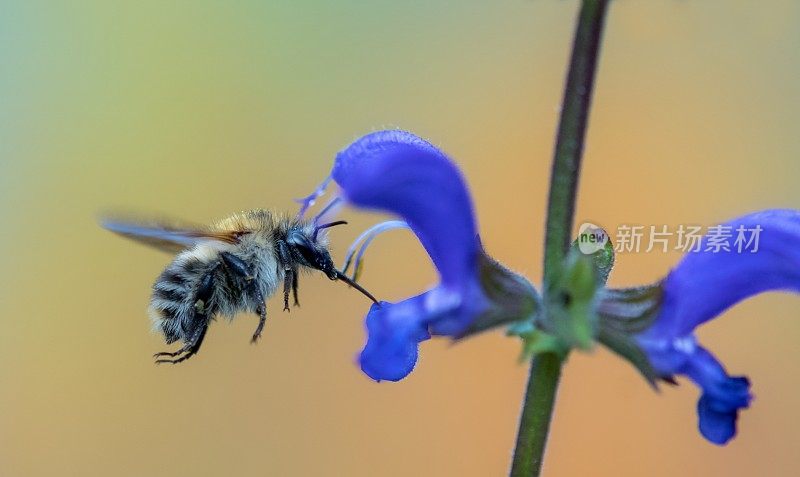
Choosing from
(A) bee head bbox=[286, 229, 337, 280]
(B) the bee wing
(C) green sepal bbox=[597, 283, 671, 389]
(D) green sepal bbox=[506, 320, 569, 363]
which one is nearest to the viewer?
(D) green sepal bbox=[506, 320, 569, 363]

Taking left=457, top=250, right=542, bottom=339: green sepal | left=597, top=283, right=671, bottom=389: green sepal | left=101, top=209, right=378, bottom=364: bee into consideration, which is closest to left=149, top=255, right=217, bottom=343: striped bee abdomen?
left=101, top=209, right=378, bottom=364: bee

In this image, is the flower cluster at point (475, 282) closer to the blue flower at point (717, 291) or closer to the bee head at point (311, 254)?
the blue flower at point (717, 291)

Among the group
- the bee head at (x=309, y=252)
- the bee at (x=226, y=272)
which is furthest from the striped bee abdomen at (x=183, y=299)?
the bee head at (x=309, y=252)

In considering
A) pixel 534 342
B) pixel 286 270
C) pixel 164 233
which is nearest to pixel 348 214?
pixel 286 270

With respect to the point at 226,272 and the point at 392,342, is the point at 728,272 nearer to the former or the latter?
the point at 392,342

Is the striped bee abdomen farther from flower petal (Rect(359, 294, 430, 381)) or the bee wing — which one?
flower petal (Rect(359, 294, 430, 381))
